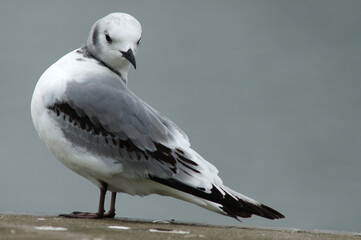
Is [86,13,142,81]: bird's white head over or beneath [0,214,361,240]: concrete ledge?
over

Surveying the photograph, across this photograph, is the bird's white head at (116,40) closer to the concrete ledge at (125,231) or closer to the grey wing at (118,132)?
the grey wing at (118,132)

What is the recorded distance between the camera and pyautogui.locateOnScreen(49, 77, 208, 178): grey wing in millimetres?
2998

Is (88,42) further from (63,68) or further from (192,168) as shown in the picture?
(192,168)

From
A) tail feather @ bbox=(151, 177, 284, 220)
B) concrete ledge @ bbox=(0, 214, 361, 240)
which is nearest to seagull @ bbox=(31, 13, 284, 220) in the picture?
tail feather @ bbox=(151, 177, 284, 220)

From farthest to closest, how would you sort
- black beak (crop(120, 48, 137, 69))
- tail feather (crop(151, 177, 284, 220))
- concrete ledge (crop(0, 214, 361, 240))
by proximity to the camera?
black beak (crop(120, 48, 137, 69))
tail feather (crop(151, 177, 284, 220))
concrete ledge (crop(0, 214, 361, 240))

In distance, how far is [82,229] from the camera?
7.98 ft

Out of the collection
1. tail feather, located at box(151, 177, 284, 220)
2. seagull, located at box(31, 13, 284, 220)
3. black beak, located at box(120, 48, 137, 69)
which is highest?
black beak, located at box(120, 48, 137, 69)

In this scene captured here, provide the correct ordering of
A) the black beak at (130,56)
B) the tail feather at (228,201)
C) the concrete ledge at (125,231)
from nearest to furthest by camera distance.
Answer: the concrete ledge at (125,231) → the tail feather at (228,201) → the black beak at (130,56)

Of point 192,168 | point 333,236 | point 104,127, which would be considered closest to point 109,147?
point 104,127

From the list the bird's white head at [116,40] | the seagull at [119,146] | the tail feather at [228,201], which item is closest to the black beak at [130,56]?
the bird's white head at [116,40]

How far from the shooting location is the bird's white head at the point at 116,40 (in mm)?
3188

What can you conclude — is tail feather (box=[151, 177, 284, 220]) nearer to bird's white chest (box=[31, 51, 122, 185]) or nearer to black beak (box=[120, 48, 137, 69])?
bird's white chest (box=[31, 51, 122, 185])

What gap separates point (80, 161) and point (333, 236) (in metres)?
1.05

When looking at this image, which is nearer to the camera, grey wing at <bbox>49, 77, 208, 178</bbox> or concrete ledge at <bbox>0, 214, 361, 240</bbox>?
concrete ledge at <bbox>0, 214, 361, 240</bbox>
